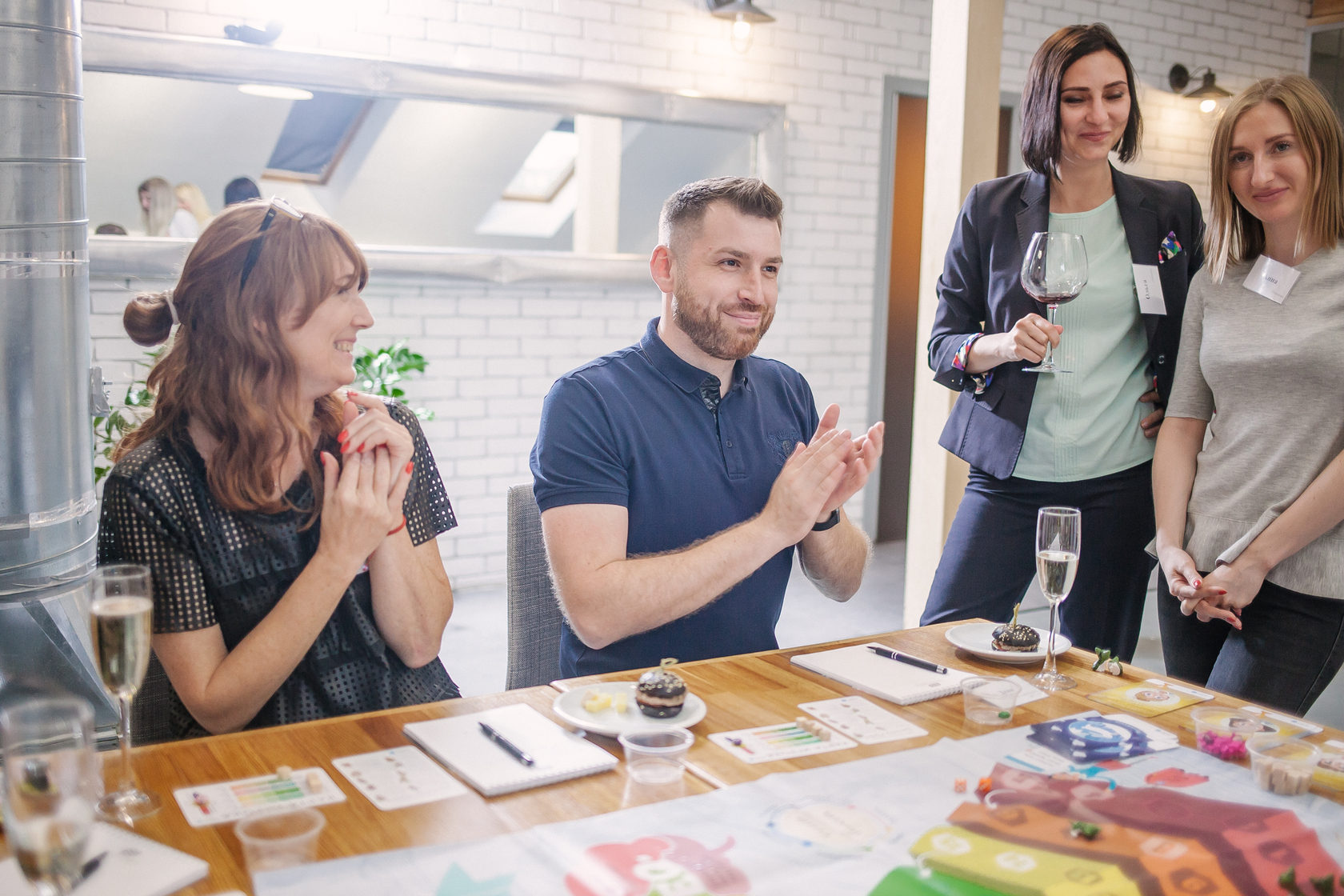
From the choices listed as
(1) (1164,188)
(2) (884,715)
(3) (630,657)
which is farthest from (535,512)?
(1) (1164,188)

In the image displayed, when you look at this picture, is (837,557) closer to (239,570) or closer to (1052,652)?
(1052,652)

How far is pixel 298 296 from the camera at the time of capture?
164 cm

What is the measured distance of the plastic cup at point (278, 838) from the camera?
37.4 inches

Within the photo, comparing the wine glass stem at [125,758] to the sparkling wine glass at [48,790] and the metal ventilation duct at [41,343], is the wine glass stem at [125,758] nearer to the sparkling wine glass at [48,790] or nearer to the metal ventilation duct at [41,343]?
the sparkling wine glass at [48,790]

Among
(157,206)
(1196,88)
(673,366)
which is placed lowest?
(673,366)

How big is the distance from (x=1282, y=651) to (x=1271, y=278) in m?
0.68

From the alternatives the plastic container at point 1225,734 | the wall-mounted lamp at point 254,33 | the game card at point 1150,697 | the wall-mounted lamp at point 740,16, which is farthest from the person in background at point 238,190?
the plastic container at point 1225,734

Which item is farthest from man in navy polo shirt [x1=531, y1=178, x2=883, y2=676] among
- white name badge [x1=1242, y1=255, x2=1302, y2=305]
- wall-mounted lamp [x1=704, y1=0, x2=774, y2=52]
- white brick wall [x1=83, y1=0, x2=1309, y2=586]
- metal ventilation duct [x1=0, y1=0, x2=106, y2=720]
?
wall-mounted lamp [x1=704, y1=0, x2=774, y2=52]

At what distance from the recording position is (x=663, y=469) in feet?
6.15

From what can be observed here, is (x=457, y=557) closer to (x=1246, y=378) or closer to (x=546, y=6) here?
(x=546, y=6)

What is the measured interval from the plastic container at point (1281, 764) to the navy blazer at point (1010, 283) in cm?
108

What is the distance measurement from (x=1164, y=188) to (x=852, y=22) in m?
3.52

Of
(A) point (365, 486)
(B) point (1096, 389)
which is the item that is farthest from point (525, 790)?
(B) point (1096, 389)

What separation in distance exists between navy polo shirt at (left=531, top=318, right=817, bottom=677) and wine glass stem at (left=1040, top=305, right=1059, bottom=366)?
557 millimetres
